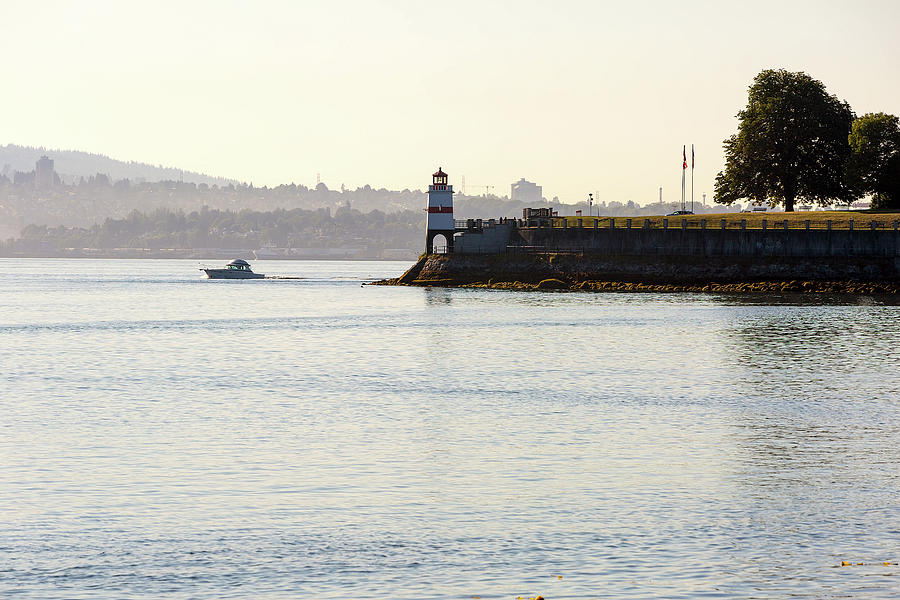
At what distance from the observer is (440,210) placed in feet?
385

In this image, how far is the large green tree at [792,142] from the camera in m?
116

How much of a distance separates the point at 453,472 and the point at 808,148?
100317 millimetres

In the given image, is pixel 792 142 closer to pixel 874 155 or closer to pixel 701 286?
pixel 874 155

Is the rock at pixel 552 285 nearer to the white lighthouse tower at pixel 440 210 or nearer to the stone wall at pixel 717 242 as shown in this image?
the stone wall at pixel 717 242

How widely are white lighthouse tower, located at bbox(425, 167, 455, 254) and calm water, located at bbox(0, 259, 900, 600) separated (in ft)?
204

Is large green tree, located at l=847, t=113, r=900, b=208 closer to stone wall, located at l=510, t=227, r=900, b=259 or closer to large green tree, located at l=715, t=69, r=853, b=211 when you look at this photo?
large green tree, located at l=715, t=69, r=853, b=211

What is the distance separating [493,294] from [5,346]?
2071 inches

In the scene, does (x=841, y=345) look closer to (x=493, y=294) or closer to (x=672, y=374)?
(x=672, y=374)

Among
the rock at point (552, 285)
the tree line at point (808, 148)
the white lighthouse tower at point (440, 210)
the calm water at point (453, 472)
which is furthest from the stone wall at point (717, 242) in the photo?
the calm water at point (453, 472)

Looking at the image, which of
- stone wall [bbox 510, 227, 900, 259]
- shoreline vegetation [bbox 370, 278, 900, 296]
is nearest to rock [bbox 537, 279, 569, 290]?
shoreline vegetation [bbox 370, 278, 900, 296]

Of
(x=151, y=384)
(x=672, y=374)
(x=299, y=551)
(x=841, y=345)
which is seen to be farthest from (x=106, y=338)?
(x=299, y=551)

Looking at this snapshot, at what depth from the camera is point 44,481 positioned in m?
22.9

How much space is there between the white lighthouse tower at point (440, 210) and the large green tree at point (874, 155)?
39.0 metres

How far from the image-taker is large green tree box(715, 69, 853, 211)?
116 m
